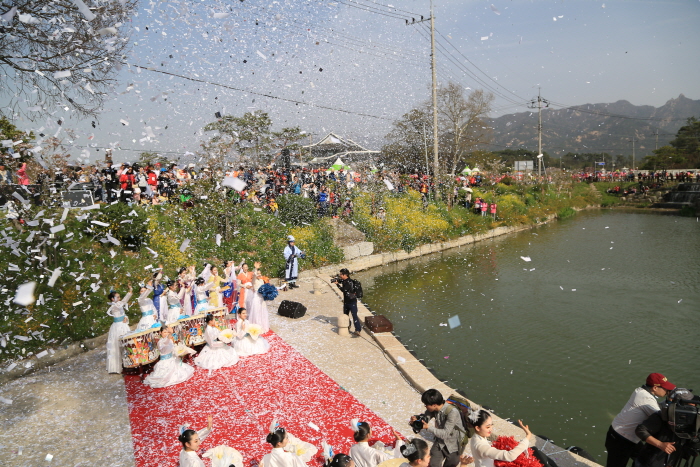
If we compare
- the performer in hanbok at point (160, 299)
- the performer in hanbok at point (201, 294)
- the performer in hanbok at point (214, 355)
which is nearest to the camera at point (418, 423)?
the performer in hanbok at point (214, 355)

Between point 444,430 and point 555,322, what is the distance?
7919 millimetres

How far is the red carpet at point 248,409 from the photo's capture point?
16.5 feet

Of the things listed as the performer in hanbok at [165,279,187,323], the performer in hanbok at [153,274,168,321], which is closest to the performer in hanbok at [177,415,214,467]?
the performer in hanbok at [165,279,187,323]

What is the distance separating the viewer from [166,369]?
6637 mm

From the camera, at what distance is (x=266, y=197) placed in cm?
1781

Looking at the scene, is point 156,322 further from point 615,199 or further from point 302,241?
point 615,199

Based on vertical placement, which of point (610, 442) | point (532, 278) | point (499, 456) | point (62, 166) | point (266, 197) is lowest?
point (532, 278)

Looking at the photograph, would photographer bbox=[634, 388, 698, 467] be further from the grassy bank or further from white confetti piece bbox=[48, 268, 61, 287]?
white confetti piece bbox=[48, 268, 61, 287]

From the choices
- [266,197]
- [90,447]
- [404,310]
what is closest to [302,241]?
[266,197]

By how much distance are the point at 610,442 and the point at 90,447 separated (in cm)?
563

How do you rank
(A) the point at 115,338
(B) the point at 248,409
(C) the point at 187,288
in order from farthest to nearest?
(C) the point at 187,288 < (A) the point at 115,338 < (B) the point at 248,409

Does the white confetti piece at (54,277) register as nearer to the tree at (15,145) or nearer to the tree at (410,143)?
the tree at (15,145)

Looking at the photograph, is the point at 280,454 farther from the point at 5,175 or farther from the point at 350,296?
the point at 5,175

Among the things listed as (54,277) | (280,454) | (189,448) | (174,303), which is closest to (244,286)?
(174,303)
